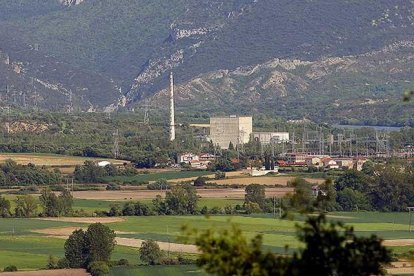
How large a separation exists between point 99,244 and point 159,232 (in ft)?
32.0

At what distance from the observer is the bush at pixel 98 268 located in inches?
2063

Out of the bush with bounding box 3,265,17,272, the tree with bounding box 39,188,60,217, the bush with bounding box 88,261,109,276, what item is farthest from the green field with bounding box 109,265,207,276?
the tree with bounding box 39,188,60,217

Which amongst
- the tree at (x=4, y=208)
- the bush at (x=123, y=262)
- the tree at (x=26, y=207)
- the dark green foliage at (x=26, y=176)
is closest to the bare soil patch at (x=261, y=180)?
the dark green foliage at (x=26, y=176)

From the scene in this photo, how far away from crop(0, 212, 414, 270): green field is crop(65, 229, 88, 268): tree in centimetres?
95

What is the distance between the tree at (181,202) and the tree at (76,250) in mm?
19124

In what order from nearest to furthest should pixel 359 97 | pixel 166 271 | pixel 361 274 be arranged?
pixel 361 274 → pixel 166 271 → pixel 359 97

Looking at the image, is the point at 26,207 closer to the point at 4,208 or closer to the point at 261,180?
the point at 4,208

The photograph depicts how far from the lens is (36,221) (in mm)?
72875

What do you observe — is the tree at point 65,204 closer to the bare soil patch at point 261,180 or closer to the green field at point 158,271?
the bare soil patch at point 261,180

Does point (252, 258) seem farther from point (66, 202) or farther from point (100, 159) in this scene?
point (100, 159)

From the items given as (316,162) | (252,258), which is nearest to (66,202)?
(316,162)

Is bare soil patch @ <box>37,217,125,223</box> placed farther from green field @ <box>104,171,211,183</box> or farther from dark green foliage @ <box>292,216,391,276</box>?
dark green foliage @ <box>292,216,391,276</box>

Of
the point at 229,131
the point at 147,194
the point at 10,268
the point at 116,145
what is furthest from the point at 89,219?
the point at 229,131

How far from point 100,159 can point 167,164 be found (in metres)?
4.62
